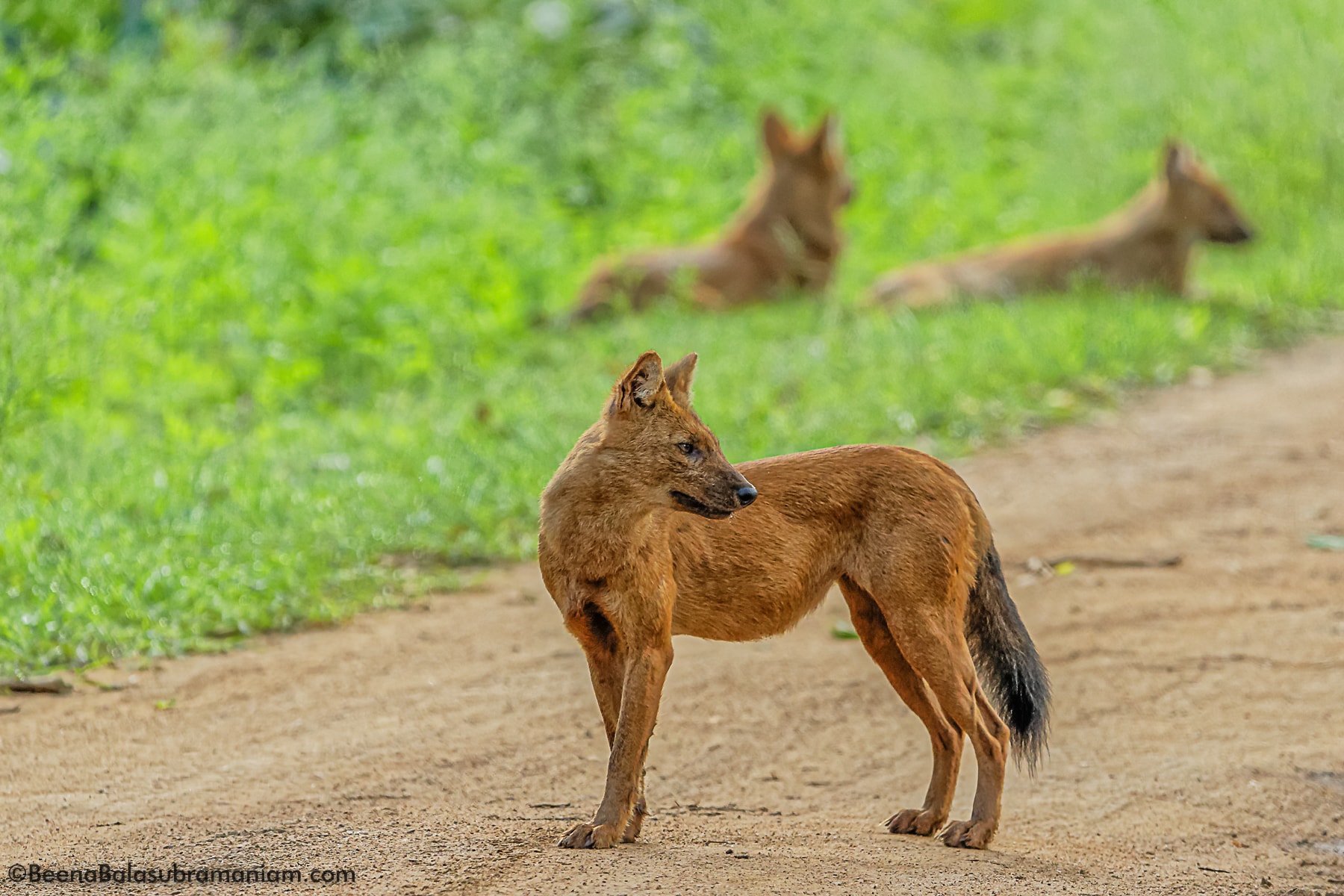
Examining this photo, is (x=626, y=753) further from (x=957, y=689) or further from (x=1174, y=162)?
(x=1174, y=162)

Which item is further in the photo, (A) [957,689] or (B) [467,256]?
(B) [467,256]

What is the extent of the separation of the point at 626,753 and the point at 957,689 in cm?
84

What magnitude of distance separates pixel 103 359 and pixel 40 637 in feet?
9.86

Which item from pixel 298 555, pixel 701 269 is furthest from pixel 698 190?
pixel 298 555

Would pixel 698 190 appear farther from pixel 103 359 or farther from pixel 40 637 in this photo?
pixel 40 637

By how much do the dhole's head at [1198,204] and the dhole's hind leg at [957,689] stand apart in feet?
26.8

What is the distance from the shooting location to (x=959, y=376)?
28.6 feet

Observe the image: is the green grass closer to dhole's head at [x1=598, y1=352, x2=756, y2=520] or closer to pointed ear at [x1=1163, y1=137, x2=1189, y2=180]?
pointed ear at [x1=1163, y1=137, x2=1189, y2=180]

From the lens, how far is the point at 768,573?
393cm

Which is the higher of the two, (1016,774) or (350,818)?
(350,818)

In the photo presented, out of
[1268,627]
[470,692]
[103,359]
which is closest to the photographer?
[470,692]

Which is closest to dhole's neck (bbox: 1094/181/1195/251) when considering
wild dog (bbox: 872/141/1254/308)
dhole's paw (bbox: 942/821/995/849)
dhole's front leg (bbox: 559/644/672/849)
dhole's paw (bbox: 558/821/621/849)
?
wild dog (bbox: 872/141/1254/308)

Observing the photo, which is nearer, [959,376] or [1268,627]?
[1268,627]

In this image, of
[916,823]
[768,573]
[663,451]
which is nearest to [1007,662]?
[916,823]
